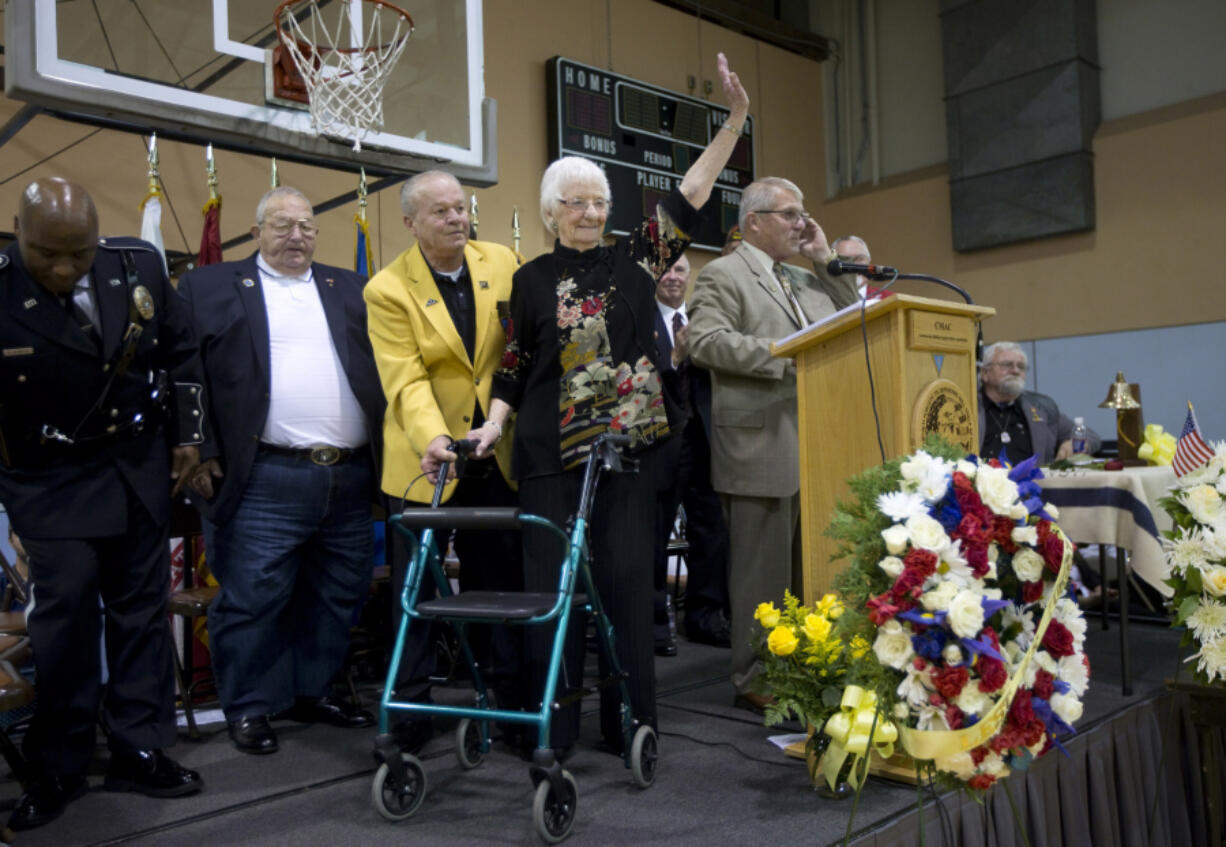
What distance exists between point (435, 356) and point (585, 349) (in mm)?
454

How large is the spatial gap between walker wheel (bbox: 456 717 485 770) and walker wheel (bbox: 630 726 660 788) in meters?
0.41

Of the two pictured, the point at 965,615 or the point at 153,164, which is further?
the point at 153,164

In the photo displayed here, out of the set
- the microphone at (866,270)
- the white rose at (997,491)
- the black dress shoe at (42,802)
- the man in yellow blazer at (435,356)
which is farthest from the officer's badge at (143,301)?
the white rose at (997,491)

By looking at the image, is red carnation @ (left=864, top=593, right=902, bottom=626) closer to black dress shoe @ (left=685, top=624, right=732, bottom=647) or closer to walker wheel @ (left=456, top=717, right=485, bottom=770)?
walker wheel @ (left=456, top=717, right=485, bottom=770)

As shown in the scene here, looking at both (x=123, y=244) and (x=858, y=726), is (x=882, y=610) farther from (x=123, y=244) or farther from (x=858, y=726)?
(x=123, y=244)

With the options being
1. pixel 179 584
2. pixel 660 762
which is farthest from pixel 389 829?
pixel 179 584

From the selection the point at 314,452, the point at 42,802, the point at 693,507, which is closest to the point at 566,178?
the point at 314,452

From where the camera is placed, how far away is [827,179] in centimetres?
936

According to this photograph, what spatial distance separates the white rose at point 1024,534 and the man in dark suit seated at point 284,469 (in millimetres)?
1844

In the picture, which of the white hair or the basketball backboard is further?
the basketball backboard

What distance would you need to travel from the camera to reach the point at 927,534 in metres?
1.64

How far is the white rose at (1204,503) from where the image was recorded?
2.64 m

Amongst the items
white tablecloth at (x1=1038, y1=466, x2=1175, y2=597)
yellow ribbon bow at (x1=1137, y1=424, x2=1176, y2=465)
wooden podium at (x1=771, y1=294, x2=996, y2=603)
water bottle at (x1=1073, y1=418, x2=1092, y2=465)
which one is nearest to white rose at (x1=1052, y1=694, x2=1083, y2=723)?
wooden podium at (x1=771, y1=294, x2=996, y2=603)

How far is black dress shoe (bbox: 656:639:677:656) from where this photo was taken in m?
3.90
